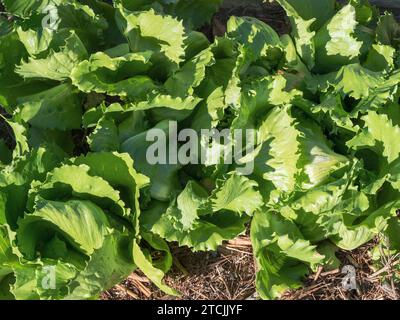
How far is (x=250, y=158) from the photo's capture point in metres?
2.52

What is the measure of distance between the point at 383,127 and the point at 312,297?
868mm

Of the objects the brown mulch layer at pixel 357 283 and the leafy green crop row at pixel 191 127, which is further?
the brown mulch layer at pixel 357 283

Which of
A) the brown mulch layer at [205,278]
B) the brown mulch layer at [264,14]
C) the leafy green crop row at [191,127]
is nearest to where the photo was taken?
the leafy green crop row at [191,127]

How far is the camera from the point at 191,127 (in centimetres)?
264

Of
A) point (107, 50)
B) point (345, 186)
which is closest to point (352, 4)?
point (345, 186)

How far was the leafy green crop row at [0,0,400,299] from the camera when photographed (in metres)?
2.42

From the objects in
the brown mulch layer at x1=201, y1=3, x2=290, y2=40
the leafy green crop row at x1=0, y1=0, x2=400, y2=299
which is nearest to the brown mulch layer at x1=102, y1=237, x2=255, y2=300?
the leafy green crop row at x1=0, y1=0, x2=400, y2=299

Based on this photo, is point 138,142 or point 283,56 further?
point 283,56

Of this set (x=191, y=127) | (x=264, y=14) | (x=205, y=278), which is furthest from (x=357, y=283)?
(x=264, y=14)

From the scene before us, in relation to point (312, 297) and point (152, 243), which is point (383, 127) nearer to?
point (312, 297)

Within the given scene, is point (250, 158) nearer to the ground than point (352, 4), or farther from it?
nearer to the ground

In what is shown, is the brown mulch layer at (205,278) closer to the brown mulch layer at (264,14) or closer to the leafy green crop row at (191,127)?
the leafy green crop row at (191,127)

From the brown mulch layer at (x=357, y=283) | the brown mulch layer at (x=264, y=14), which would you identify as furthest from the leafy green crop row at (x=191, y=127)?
the brown mulch layer at (x=264, y=14)

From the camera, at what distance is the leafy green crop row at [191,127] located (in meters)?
2.42
